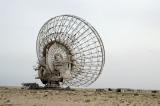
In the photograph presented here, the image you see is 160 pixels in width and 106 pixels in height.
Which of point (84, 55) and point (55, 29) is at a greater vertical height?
point (55, 29)

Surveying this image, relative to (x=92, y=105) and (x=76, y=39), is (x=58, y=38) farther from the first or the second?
(x=92, y=105)

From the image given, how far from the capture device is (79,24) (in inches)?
2785

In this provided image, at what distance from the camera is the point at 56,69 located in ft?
253

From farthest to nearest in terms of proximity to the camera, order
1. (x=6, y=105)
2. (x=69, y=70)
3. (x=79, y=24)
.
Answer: (x=69, y=70), (x=79, y=24), (x=6, y=105)

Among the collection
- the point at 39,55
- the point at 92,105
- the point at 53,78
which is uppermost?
the point at 39,55

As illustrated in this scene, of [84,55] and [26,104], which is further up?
[84,55]

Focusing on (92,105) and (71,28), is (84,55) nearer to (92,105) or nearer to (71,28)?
(71,28)

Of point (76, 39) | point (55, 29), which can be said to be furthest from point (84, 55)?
point (55, 29)

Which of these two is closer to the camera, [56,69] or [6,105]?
[6,105]

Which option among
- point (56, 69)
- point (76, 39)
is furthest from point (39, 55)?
point (76, 39)

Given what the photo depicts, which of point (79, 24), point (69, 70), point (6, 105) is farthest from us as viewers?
point (69, 70)

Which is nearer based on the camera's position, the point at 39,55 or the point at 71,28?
the point at 71,28

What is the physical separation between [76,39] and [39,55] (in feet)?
39.4

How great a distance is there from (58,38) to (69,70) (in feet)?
23.3
